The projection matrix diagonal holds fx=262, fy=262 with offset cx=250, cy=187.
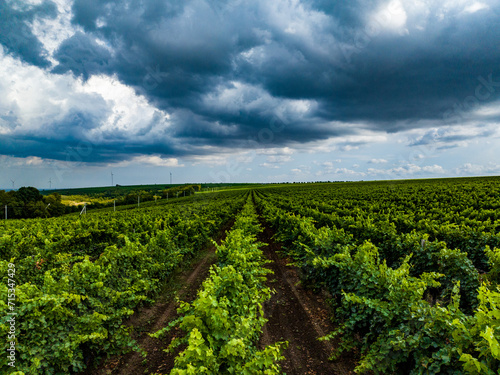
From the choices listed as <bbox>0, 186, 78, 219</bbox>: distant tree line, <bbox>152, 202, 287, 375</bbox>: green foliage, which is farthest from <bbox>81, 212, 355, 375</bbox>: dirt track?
<bbox>0, 186, 78, 219</bbox>: distant tree line

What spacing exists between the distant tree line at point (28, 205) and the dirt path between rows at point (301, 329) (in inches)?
2091

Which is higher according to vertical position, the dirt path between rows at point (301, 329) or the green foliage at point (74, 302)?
the green foliage at point (74, 302)

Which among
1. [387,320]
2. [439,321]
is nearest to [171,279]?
[387,320]

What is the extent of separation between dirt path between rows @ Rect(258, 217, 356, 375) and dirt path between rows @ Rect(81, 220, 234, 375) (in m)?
2.41

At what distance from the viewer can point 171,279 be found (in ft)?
34.7

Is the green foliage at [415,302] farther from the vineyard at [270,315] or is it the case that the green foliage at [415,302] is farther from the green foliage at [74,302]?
the green foliage at [74,302]

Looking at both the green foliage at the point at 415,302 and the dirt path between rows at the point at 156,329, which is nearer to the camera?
the green foliage at the point at 415,302

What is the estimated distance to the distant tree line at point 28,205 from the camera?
151 ft

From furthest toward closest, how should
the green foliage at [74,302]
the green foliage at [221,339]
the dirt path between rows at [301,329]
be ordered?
1. the dirt path between rows at [301,329]
2. the green foliage at [74,302]
3. the green foliage at [221,339]

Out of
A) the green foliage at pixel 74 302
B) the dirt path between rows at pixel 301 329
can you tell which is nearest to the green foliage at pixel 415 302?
the dirt path between rows at pixel 301 329

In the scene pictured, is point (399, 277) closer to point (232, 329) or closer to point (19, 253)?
point (232, 329)

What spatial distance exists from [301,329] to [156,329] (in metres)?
3.85

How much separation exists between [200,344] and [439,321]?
3.64 metres

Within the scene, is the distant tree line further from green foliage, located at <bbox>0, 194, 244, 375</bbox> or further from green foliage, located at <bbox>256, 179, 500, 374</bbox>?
green foliage, located at <bbox>256, 179, 500, 374</bbox>
